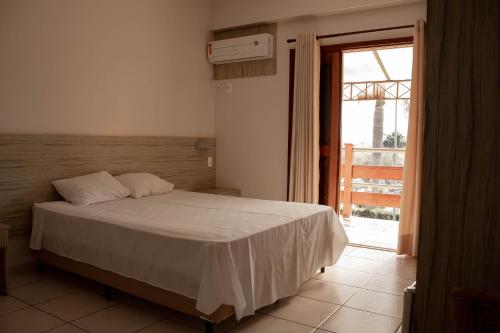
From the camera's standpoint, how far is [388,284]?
3.26 metres

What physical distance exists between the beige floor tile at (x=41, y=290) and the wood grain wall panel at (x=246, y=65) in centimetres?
310

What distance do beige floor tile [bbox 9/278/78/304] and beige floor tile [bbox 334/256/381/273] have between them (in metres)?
2.37

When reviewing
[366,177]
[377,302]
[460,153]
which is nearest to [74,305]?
[377,302]

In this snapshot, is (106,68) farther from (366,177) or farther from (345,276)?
(366,177)

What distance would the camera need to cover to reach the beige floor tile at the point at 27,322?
92.5 inches

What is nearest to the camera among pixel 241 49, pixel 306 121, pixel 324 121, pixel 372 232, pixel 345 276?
pixel 345 276

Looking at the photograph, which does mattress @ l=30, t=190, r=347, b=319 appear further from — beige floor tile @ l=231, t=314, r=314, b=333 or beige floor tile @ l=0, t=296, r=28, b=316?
beige floor tile @ l=0, t=296, r=28, b=316

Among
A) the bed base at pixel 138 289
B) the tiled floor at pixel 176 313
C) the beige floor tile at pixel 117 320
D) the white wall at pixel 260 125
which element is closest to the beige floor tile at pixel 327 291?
the tiled floor at pixel 176 313

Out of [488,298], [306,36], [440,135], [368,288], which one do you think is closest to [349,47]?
[306,36]

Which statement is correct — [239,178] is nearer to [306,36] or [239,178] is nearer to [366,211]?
[306,36]

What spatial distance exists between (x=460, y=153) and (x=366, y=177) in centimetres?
508

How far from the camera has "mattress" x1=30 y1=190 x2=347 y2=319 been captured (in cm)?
220

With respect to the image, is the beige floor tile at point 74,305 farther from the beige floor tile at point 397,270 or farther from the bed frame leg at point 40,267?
the beige floor tile at point 397,270

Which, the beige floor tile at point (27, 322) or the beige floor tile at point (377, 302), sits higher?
the beige floor tile at point (27, 322)
